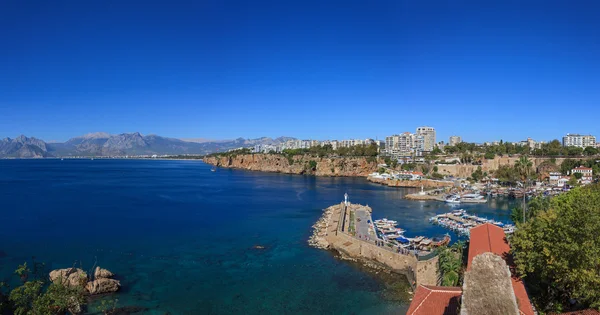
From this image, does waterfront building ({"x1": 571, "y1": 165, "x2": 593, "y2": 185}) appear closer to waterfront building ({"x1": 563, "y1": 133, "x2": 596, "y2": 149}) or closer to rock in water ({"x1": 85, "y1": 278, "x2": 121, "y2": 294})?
rock in water ({"x1": 85, "y1": 278, "x2": 121, "y2": 294})

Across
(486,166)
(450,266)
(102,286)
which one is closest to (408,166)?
(486,166)

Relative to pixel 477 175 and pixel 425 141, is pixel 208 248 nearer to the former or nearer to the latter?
pixel 477 175

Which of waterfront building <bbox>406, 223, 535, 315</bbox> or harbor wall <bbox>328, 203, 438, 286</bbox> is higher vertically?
waterfront building <bbox>406, 223, 535, 315</bbox>

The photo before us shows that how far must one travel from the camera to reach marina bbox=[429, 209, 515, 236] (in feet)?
126

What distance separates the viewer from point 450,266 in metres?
20.6

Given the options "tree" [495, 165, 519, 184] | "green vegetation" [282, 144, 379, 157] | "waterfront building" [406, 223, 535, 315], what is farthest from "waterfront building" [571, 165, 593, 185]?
"waterfront building" [406, 223, 535, 315]

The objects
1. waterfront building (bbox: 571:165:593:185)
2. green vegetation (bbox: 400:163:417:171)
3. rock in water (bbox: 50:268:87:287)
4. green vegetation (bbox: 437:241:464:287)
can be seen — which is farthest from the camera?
green vegetation (bbox: 400:163:417:171)

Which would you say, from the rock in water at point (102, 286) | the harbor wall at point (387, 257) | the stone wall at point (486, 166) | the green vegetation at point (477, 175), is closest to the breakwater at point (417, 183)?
the green vegetation at point (477, 175)

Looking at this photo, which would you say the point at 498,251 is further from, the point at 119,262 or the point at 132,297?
the point at 119,262

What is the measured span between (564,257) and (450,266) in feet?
24.0

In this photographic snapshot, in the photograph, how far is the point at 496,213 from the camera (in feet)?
165

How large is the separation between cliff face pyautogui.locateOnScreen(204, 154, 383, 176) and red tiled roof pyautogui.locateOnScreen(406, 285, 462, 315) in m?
101

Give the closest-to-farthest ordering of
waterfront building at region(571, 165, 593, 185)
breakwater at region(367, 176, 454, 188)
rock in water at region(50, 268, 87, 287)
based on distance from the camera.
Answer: rock in water at region(50, 268, 87, 287)
waterfront building at region(571, 165, 593, 185)
breakwater at region(367, 176, 454, 188)

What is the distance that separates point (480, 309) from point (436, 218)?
4135 cm
